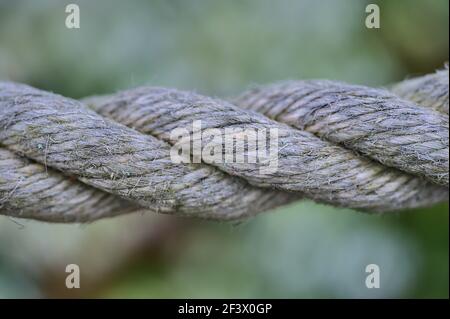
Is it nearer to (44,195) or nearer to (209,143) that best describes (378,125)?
(209,143)

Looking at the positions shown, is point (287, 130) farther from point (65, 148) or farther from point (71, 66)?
point (71, 66)

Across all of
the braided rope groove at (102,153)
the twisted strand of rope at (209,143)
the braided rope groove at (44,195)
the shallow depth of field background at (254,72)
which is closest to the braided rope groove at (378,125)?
the twisted strand of rope at (209,143)

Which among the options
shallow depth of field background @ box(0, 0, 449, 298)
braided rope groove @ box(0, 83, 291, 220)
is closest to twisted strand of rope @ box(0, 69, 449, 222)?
braided rope groove @ box(0, 83, 291, 220)

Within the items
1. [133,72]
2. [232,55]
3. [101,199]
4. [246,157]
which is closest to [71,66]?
[133,72]

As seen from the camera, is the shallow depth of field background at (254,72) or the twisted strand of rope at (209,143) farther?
the shallow depth of field background at (254,72)

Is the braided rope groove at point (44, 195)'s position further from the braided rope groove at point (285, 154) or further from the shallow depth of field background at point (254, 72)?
the shallow depth of field background at point (254, 72)

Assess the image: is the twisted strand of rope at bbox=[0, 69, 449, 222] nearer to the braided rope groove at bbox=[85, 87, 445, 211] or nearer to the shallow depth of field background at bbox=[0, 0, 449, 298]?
the braided rope groove at bbox=[85, 87, 445, 211]
